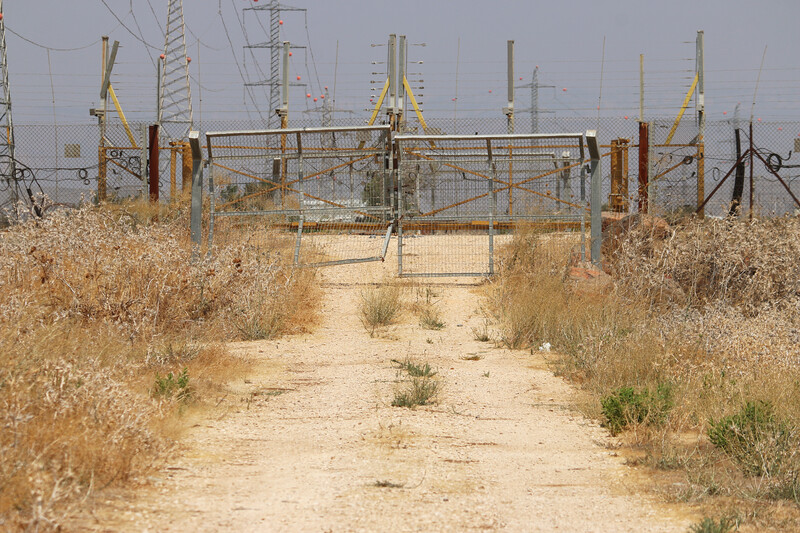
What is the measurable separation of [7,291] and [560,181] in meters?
9.93

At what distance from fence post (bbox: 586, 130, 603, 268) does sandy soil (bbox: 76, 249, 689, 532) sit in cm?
467

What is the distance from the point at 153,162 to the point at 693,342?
13802mm

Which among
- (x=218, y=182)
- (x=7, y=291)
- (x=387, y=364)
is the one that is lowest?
(x=387, y=364)

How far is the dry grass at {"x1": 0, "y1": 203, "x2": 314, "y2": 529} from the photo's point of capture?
4434mm

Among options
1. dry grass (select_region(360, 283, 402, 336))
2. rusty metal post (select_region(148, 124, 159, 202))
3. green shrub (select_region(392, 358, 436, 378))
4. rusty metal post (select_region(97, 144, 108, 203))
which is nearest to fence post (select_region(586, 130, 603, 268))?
dry grass (select_region(360, 283, 402, 336))

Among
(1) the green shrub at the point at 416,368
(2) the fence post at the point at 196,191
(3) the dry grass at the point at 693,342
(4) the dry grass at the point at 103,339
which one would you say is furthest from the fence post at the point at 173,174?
(1) the green shrub at the point at 416,368

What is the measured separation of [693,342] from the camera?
818 cm

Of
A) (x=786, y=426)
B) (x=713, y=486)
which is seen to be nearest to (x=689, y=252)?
(x=786, y=426)

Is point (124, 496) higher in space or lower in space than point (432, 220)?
lower

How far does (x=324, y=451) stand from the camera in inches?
224

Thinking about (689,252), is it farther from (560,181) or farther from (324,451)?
(324,451)

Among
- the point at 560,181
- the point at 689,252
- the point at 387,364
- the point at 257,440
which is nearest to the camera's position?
the point at 257,440

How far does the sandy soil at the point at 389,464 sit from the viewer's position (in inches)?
174

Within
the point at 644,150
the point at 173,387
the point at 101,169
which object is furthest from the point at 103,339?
the point at 101,169
